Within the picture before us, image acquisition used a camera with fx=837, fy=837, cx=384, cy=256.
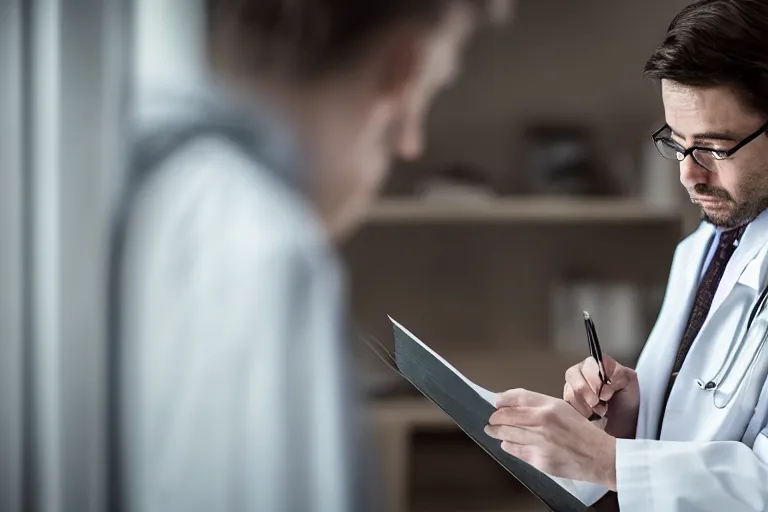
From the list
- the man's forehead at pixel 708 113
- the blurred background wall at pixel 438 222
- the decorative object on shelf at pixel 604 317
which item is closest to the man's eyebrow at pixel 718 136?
the man's forehead at pixel 708 113

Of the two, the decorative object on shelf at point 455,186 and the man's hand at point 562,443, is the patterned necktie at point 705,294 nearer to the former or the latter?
the man's hand at point 562,443

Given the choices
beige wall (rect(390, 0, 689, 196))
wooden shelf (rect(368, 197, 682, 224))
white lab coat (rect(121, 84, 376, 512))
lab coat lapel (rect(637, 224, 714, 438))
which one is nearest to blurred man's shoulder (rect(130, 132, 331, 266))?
white lab coat (rect(121, 84, 376, 512))

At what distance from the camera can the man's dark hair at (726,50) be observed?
447 mm

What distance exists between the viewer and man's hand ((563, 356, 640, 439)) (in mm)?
524

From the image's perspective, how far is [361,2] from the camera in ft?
4.85

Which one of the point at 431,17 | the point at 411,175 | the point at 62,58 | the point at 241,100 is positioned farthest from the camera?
the point at 411,175

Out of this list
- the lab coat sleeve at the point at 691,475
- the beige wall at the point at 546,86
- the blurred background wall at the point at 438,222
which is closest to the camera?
the lab coat sleeve at the point at 691,475

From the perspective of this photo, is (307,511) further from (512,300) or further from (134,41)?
(134,41)

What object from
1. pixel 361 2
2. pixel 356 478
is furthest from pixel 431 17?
pixel 356 478

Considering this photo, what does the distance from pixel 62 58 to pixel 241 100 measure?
12.3 inches

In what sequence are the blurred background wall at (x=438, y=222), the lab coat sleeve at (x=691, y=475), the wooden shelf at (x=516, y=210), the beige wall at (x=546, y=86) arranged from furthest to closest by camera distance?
1. the beige wall at (x=546, y=86)
2. the wooden shelf at (x=516, y=210)
3. the blurred background wall at (x=438, y=222)
4. the lab coat sleeve at (x=691, y=475)

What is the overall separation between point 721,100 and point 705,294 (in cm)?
14

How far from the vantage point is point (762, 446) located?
0.45 m

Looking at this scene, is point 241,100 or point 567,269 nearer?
point 241,100
